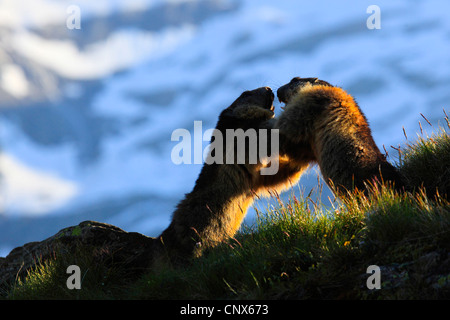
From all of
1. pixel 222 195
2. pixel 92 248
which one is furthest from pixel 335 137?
pixel 92 248

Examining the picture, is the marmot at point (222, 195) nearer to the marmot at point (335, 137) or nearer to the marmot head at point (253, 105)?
the marmot head at point (253, 105)

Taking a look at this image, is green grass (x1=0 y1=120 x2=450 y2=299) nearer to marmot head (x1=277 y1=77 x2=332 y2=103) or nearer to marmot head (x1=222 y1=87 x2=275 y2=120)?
marmot head (x1=222 y1=87 x2=275 y2=120)

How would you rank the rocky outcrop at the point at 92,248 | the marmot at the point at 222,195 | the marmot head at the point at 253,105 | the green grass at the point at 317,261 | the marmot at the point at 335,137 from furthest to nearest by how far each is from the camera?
the marmot head at the point at 253,105 < the rocky outcrop at the point at 92,248 < the marmot at the point at 222,195 < the marmot at the point at 335,137 < the green grass at the point at 317,261

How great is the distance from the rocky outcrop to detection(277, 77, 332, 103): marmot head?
3.32 meters

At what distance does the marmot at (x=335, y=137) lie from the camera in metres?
5.98

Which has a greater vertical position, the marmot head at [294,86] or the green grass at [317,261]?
the marmot head at [294,86]

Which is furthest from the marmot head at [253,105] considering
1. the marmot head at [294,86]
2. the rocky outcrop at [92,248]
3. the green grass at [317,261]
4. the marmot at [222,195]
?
the rocky outcrop at [92,248]

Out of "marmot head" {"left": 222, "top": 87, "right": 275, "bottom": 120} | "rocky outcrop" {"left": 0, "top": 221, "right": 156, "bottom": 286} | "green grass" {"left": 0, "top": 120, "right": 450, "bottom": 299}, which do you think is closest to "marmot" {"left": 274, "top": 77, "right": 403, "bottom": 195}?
"green grass" {"left": 0, "top": 120, "right": 450, "bottom": 299}

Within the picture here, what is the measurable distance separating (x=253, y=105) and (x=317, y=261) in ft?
10.7

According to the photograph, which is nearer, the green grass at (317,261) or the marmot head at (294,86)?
the green grass at (317,261)

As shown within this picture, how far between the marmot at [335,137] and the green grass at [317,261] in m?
0.34

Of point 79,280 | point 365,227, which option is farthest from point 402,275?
point 79,280

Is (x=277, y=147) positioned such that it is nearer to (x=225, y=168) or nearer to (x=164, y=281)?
(x=225, y=168)

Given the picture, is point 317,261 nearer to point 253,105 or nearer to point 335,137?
point 335,137
